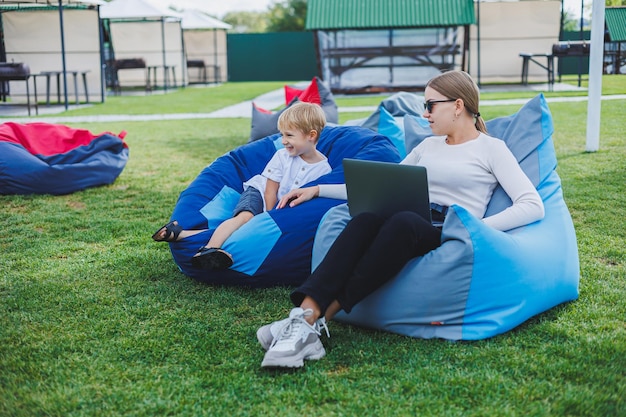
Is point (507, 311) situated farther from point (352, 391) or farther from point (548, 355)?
point (352, 391)

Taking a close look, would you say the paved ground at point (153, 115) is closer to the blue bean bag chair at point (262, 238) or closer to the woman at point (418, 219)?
the blue bean bag chair at point (262, 238)

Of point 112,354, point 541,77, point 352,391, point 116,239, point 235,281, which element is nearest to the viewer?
point 352,391

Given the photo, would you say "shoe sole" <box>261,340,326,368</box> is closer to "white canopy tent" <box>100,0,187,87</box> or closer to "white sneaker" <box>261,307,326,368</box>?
"white sneaker" <box>261,307,326,368</box>

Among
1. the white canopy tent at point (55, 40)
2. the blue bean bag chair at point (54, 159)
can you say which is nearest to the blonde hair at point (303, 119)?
the blue bean bag chair at point (54, 159)

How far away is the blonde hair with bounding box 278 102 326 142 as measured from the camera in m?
3.71

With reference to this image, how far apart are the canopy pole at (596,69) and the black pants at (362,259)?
499 centimetres

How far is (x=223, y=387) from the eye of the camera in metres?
2.52

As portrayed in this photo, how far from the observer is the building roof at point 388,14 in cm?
1633

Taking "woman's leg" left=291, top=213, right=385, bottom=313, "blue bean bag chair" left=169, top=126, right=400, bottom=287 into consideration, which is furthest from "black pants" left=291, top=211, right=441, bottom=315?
"blue bean bag chair" left=169, top=126, right=400, bottom=287

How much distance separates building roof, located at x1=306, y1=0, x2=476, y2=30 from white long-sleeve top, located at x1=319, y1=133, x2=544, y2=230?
13567mm

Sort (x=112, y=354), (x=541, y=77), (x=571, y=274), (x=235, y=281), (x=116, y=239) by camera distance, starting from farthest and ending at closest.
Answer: (x=541, y=77), (x=116, y=239), (x=235, y=281), (x=571, y=274), (x=112, y=354)

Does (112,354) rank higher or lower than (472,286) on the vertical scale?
lower

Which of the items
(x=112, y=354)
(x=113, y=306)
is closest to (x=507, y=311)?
(x=112, y=354)

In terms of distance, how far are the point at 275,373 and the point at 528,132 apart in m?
1.97
